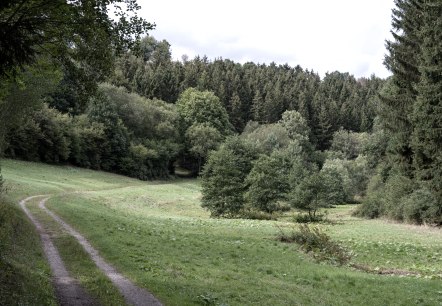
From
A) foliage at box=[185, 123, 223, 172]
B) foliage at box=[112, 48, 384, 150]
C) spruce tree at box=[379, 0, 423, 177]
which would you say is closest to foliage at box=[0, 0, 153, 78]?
spruce tree at box=[379, 0, 423, 177]

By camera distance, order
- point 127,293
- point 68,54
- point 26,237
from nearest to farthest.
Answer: point 127,293 < point 68,54 < point 26,237

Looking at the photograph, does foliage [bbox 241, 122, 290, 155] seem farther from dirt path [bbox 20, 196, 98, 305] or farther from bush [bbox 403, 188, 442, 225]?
dirt path [bbox 20, 196, 98, 305]

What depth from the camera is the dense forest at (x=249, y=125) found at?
3102 centimetres

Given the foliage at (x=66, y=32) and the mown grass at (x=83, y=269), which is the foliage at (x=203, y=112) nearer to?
the mown grass at (x=83, y=269)

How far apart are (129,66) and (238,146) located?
77226 mm

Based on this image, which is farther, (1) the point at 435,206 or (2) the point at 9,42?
(1) the point at 435,206

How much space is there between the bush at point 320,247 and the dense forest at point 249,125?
14.6 metres

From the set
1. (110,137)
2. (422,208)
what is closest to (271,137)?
(110,137)

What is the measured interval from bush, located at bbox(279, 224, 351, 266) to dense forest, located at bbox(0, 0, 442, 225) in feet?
47.9

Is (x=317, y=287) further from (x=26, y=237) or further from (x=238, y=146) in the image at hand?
(x=238, y=146)

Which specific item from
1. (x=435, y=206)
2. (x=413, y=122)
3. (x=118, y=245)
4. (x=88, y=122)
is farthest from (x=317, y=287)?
(x=88, y=122)

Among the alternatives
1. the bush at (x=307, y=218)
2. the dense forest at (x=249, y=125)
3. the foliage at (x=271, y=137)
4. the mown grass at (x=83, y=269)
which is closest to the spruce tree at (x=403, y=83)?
the dense forest at (x=249, y=125)

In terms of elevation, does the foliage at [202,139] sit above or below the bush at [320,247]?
above

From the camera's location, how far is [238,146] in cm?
6931
